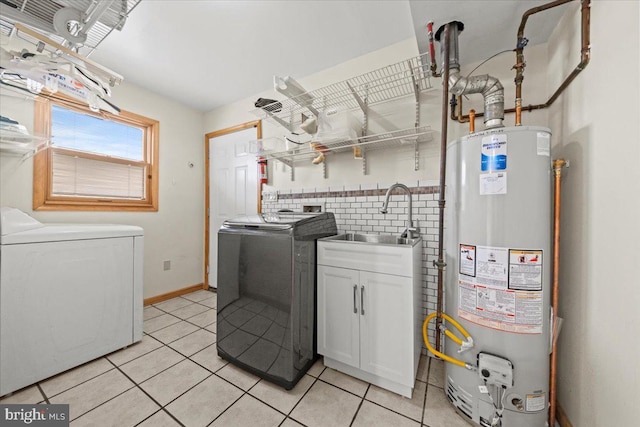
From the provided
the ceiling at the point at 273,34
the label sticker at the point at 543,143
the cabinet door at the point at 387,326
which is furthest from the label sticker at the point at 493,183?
the ceiling at the point at 273,34

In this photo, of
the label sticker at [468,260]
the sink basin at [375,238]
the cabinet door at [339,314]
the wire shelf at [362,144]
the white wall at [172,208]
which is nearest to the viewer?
the label sticker at [468,260]

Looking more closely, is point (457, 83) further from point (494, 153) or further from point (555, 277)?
point (555, 277)

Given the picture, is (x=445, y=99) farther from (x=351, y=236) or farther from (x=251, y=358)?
(x=251, y=358)

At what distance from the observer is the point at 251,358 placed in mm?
1555

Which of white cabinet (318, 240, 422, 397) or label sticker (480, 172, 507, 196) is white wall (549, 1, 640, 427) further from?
white cabinet (318, 240, 422, 397)

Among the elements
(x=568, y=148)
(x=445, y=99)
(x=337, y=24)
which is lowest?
(x=568, y=148)

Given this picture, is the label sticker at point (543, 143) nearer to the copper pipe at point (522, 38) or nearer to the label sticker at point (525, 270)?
the copper pipe at point (522, 38)

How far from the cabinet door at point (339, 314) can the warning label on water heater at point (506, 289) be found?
64 cm

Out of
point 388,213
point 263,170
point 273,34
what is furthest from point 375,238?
point 273,34

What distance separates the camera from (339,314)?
1.55 m

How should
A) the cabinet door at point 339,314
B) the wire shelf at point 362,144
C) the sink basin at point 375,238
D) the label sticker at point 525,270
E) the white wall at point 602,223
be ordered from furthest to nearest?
the sink basin at point 375,238, the wire shelf at point 362,144, the cabinet door at point 339,314, the label sticker at point 525,270, the white wall at point 602,223

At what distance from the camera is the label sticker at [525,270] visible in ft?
3.51

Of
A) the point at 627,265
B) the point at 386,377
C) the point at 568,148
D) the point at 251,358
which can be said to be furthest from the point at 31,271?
the point at 568,148

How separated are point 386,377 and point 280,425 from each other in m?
0.64
